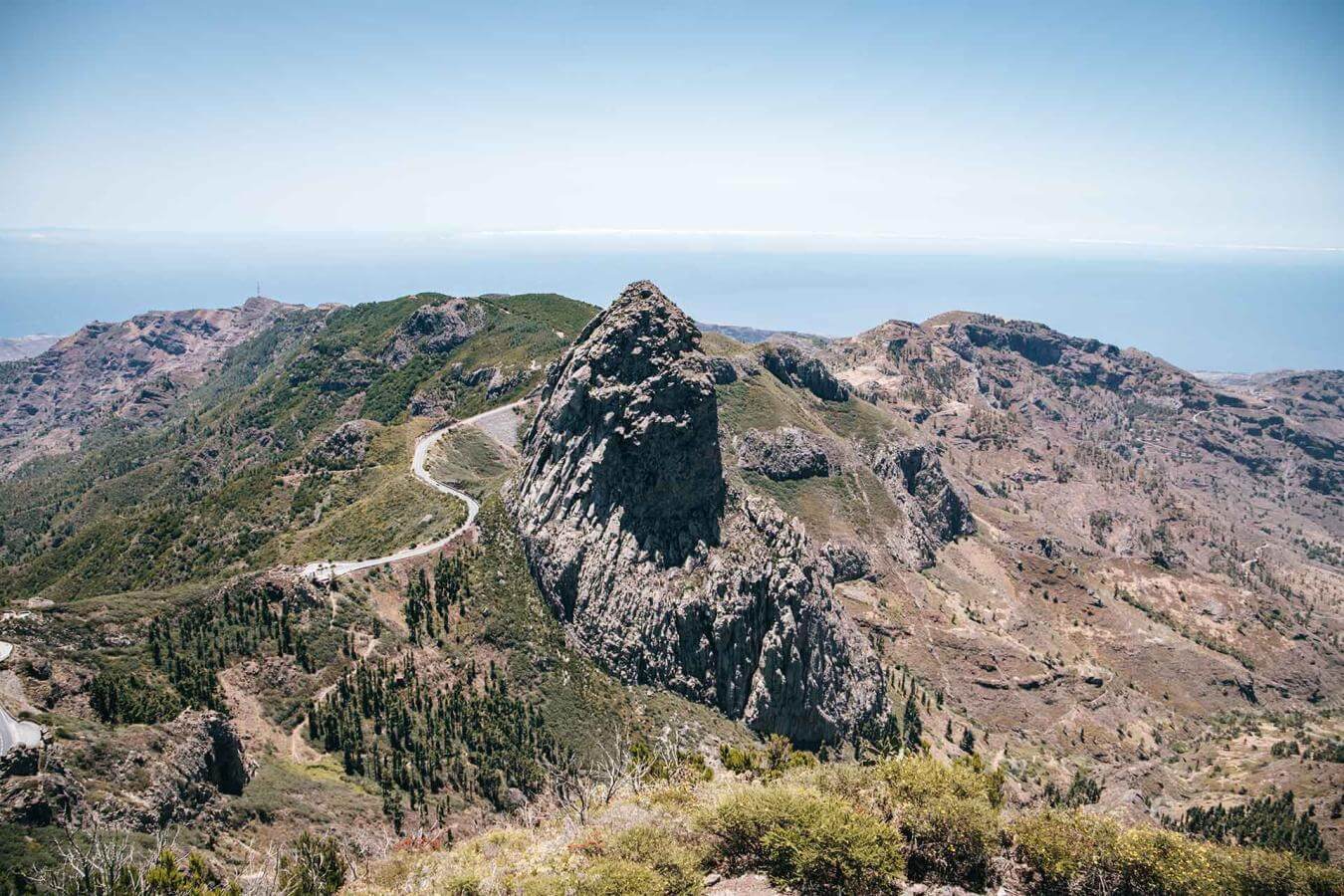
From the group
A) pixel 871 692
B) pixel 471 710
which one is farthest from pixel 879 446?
pixel 471 710

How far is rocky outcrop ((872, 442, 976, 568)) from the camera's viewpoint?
577 ft

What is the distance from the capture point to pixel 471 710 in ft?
246

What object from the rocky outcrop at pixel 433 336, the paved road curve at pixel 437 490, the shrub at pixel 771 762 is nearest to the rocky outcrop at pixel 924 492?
the paved road curve at pixel 437 490

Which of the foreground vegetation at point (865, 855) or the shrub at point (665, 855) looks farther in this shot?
the foreground vegetation at point (865, 855)

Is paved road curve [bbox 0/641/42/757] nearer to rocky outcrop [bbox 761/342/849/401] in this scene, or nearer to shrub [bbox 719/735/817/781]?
shrub [bbox 719/735/817/781]

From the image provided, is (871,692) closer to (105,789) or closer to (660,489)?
(660,489)

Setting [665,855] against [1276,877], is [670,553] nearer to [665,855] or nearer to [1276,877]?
[665,855]

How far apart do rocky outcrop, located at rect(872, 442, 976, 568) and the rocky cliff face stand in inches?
3254

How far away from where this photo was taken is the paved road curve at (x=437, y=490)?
8706cm

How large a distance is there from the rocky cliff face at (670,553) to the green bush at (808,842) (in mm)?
52712

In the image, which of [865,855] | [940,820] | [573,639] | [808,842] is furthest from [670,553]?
[865,855]

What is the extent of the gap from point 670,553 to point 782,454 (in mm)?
71450

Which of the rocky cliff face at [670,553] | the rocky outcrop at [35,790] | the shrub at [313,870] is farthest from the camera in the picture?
the rocky cliff face at [670,553]

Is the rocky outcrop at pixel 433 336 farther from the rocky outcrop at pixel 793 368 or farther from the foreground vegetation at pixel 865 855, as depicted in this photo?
the foreground vegetation at pixel 865 855
